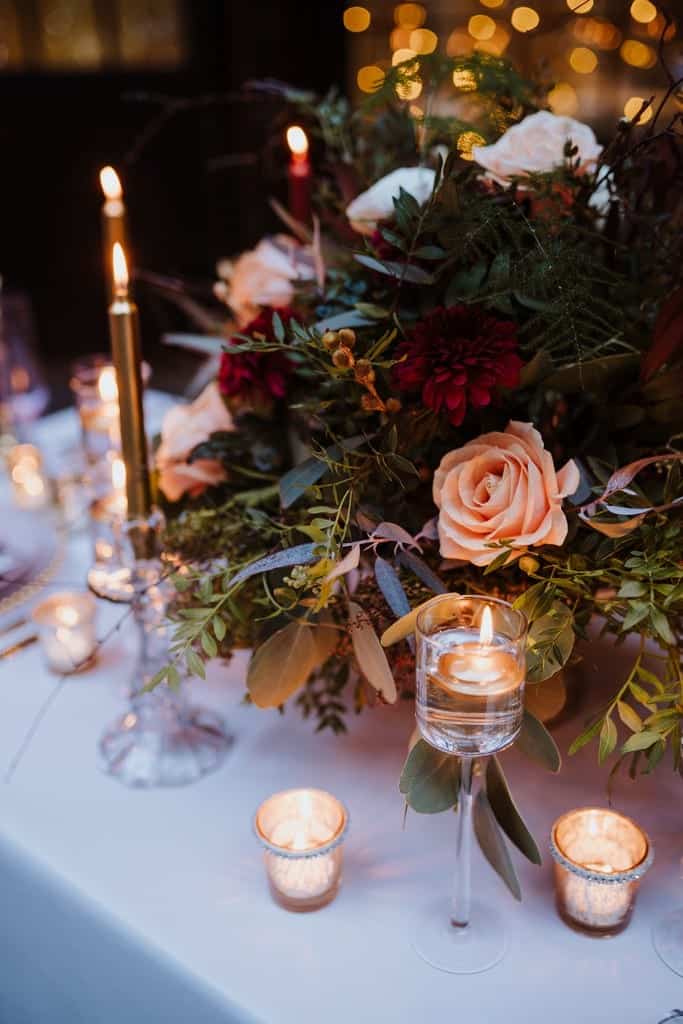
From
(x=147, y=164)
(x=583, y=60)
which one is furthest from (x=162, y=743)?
(x=583, y=60)

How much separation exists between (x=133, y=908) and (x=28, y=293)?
3.01 m

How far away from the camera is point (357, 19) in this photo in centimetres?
331

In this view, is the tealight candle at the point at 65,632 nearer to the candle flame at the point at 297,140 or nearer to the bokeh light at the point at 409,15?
the candle flame at the point at 297,140

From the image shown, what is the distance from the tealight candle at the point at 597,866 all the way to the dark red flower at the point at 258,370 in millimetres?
423

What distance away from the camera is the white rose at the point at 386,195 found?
2.82 ft

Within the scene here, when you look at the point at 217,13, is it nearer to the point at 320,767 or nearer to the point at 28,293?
the point at 28,293

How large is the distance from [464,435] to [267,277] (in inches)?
11.1

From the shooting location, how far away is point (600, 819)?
743 millimetres

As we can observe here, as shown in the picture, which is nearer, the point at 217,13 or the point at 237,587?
the point at 237,587

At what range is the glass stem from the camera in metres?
0.65

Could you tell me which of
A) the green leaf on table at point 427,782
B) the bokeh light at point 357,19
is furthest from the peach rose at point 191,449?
the bokeh light at point 357,19

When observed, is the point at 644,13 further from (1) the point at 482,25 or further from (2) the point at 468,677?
(1) the point at 482,25

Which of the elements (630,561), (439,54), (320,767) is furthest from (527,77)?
(320,767)

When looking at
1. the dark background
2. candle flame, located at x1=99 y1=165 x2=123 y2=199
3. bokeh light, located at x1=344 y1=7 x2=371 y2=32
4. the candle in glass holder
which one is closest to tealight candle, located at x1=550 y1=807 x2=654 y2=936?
candle flame, located at x1=99 y1=165 x2=123 y2=199
